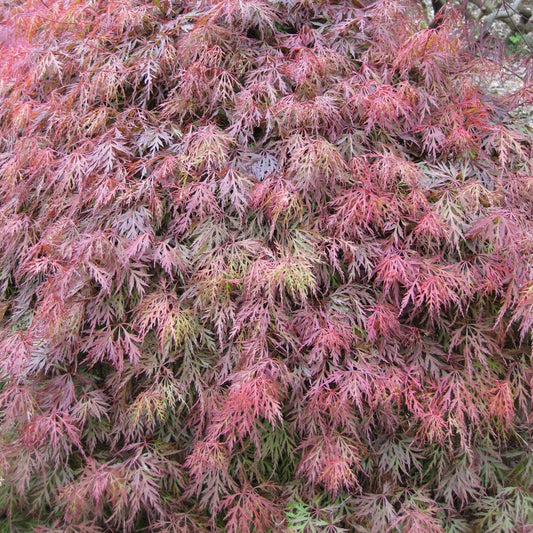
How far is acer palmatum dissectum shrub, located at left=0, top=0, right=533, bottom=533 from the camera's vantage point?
1.79 meters

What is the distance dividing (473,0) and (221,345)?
11.3ft

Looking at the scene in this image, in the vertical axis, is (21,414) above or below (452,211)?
below

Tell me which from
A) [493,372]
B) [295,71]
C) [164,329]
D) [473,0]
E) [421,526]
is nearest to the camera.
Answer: [421,526]

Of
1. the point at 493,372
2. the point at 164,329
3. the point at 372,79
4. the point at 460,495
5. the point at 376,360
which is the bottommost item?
the point at 460,495

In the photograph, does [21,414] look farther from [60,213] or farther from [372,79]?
[372,79]

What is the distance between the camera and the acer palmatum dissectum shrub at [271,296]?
1.79 m

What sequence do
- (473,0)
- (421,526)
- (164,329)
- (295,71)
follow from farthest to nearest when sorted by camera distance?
1. (473,0)
2. (295,71)
3. (164,329)
4. (421,526)

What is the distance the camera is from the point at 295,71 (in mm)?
2102

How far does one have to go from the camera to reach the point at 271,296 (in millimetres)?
1814

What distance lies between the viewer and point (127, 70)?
222 centimetres

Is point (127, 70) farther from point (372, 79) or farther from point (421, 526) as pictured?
point (421, 526)

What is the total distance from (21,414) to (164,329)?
67 centimetres

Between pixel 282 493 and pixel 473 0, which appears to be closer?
pixel 282 493

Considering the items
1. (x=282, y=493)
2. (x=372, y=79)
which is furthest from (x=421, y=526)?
(x=372, y=79)
